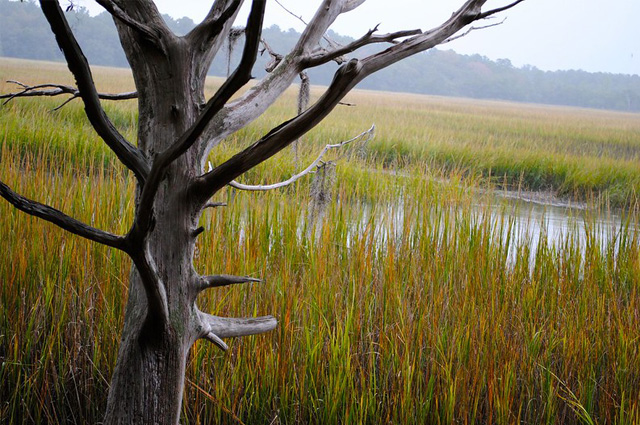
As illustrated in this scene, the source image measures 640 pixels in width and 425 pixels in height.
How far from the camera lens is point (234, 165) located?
23.4 inches

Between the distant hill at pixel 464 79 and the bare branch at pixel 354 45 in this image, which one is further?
the distant hill at pixel 464 79

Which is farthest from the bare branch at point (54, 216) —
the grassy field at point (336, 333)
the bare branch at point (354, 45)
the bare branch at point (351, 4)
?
the grassy field at point (336, 333)

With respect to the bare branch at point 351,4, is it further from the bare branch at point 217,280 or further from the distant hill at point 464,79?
the distant hill at point 464,79

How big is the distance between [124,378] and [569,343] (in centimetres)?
133

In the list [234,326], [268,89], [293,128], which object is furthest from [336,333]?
[293,128]

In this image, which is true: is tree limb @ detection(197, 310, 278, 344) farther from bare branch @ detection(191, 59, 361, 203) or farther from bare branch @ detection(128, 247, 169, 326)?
bare branch @ detection(191, 59, 361, 203)

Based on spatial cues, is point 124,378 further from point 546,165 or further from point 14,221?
point 546,165

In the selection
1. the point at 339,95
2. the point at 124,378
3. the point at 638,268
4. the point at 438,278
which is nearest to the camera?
the point at 339,95

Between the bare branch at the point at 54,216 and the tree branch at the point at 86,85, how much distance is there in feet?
0.24

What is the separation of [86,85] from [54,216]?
139 mm

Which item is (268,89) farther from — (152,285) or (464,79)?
(464,79)

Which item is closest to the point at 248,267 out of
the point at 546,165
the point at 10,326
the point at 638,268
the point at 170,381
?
the point at 10,326

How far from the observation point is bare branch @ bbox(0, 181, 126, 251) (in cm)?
55

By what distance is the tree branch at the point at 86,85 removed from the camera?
1.54 ft
